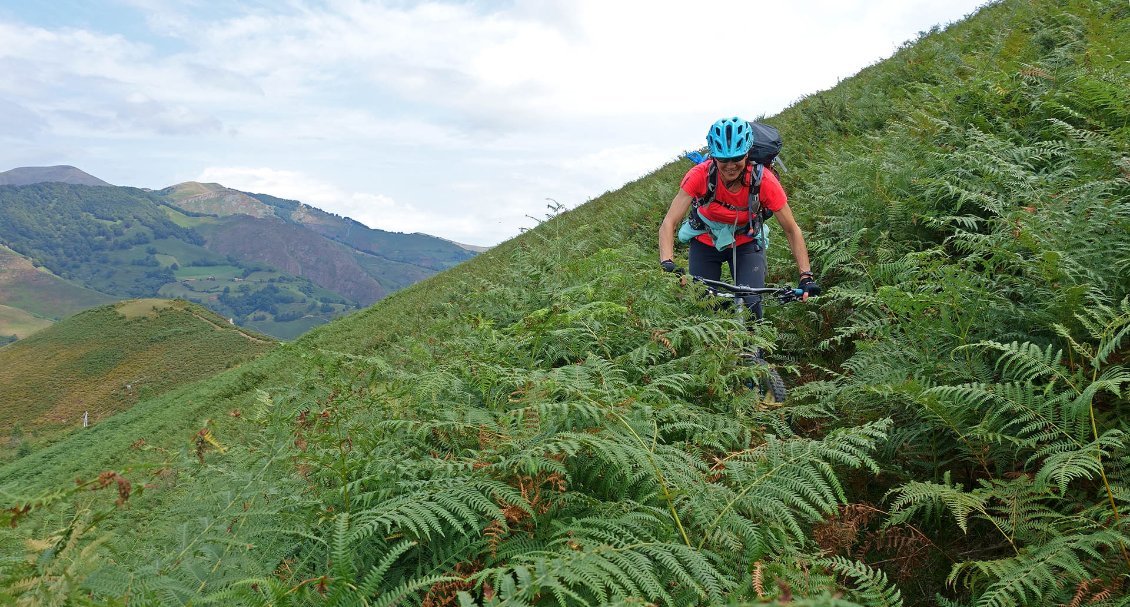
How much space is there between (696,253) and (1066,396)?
10.6 feet

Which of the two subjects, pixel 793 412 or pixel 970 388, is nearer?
pixel 970 388

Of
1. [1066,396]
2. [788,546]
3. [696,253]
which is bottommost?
[788,546]

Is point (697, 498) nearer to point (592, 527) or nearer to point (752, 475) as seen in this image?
point (752, 475)

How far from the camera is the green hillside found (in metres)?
2.50

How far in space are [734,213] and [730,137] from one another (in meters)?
0.76

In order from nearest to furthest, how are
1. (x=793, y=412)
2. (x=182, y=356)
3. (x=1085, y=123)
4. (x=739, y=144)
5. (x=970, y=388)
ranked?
(x=970, y=388)
(x=793, y=412)
(x=739, y=144)
(x=1085, y=123)
(x=182, y=356)

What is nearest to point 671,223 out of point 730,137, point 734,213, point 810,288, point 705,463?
point 734,213

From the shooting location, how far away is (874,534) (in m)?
3.36

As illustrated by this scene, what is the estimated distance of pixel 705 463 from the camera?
3.37 m

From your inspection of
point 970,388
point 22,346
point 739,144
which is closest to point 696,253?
point 739,144

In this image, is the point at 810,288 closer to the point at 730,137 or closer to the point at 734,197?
the point at 734,197

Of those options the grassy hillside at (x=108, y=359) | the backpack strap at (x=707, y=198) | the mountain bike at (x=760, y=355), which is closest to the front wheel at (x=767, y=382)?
the mountain bike at (x=760, y=355)

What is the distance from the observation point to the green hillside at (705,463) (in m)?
2.50

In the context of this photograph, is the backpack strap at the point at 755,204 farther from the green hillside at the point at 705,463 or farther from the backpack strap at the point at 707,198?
the green hillside at the point at 705,463
